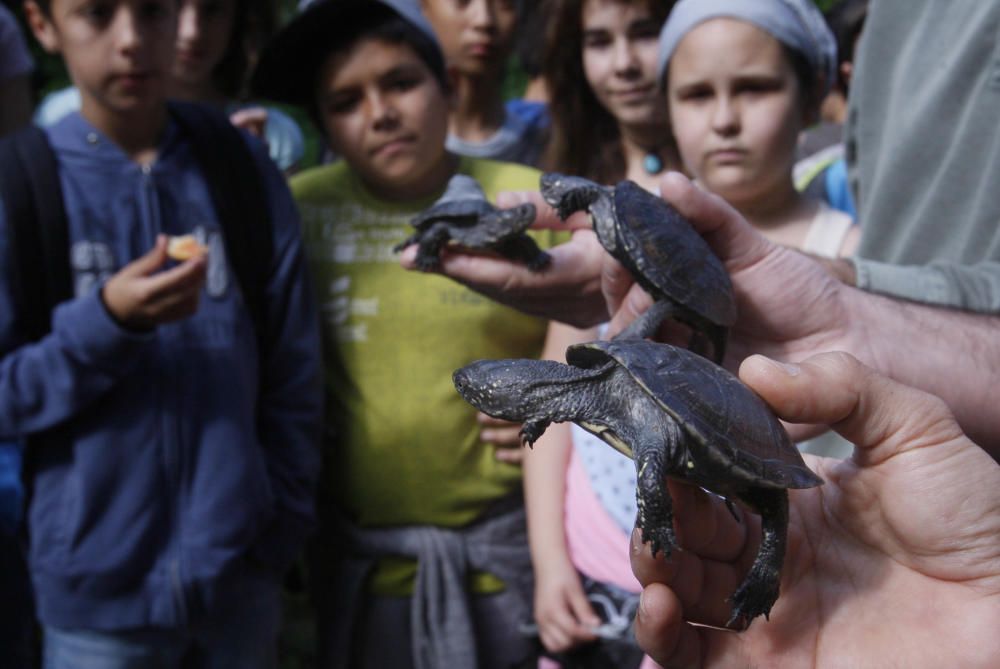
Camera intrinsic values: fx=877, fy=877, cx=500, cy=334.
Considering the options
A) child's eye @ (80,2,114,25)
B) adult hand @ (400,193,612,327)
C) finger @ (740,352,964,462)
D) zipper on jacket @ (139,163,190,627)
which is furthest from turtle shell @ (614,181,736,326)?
child's eye @ (80,2,114,25)

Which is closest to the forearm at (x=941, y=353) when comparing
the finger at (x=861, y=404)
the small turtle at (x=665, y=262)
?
the small turtle at (x=665, y=262)

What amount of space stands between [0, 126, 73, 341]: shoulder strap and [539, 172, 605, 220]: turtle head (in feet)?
4.90

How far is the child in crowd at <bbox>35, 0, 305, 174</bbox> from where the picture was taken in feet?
12.5

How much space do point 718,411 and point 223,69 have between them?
334 cm

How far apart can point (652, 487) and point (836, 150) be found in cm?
334

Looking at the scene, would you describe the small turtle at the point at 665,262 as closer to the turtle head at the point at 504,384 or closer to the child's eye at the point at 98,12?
the turtle head at the point at 504,384

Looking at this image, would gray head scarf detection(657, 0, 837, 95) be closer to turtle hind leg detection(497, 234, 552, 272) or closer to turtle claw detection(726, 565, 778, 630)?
turtle hind leg detection(497, 234, 552, 272)

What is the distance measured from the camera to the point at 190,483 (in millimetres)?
2719

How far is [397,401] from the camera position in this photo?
10.2 ft

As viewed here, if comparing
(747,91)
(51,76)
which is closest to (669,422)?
(747,91)

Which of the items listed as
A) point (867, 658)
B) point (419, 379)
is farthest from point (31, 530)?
point (867, 658)

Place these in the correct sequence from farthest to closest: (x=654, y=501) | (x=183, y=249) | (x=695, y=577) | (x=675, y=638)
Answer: (x=183, y=249), (x=695, y=577), (x=675, y=638), (x=654, y=501)

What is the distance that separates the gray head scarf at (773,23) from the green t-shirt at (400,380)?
0.84 m

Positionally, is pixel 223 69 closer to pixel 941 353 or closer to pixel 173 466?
pixel 173 466
